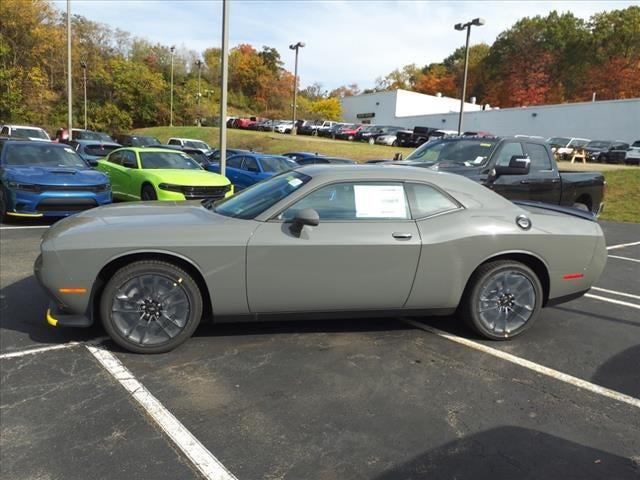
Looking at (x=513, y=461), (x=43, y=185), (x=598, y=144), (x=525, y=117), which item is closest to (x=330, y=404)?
(x=513, y=461)

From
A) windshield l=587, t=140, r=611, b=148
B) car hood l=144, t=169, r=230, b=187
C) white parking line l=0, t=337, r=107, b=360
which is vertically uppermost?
windshield l=587, t=140, r=611, b=148

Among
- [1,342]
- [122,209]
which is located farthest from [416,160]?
[1,342]

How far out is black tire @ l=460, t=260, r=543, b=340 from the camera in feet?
14.2

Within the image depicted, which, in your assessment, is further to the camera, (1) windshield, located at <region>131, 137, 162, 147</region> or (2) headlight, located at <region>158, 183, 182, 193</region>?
(1) windshield, located at <region>131, 137, 162, 147</region>

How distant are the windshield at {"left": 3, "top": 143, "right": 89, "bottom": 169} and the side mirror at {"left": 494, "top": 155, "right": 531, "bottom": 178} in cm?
773

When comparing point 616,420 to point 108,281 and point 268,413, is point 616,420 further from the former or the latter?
point 108,281

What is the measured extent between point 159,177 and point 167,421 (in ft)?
26.3

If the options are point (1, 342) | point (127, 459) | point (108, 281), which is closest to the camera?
point (127, 459)

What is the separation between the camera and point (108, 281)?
3.84m

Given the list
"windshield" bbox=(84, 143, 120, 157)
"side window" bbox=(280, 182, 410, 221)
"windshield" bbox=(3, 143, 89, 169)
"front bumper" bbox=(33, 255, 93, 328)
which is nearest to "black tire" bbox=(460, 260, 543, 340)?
"side window" bbox=(280, 182, 410, 221)

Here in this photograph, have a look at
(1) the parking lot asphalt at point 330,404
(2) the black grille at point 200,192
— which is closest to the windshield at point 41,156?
(2) the black grille at point 200,192

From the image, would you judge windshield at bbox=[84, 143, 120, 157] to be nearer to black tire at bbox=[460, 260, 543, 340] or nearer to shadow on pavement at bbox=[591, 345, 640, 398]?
black tire at bbox=[460, 260, 543, 340]

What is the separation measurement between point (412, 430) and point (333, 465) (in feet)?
1.95

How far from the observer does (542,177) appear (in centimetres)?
874
